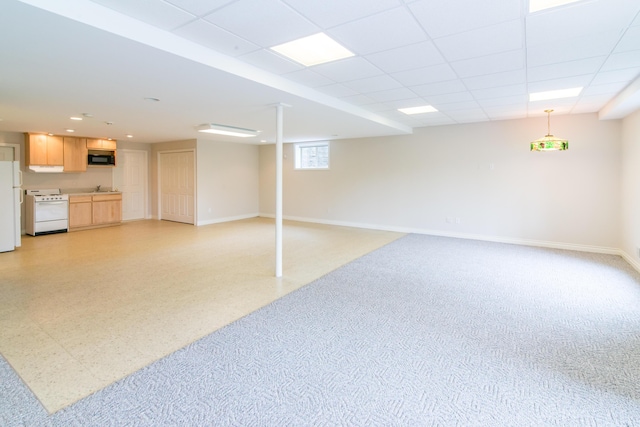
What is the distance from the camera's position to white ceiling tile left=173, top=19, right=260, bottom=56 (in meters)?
2.56

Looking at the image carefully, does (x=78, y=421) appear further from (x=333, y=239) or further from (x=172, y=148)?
(x=172, y=148)

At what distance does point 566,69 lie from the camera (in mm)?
3496

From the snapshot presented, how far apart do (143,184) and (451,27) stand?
9.61 m

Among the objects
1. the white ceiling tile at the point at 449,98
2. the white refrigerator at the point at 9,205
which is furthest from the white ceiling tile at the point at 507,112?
the white refrigerator at the point at 9,205

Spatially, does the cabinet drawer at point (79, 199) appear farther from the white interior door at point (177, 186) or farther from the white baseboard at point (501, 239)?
the white baseboard at point (501, 239)

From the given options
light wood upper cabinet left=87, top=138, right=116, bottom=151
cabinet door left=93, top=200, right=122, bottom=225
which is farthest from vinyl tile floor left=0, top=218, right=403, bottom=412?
light wood upper cabinet left=87, top=138, right=116, bottom=151

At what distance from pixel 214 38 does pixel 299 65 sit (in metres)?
0.93

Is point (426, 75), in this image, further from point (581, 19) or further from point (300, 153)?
point (300, 153)

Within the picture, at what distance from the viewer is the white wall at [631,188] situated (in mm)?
4715

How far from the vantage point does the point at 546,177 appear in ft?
20.0

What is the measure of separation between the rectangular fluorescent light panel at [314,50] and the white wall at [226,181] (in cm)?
618

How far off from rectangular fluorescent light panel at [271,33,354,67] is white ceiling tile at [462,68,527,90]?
5.76 feet

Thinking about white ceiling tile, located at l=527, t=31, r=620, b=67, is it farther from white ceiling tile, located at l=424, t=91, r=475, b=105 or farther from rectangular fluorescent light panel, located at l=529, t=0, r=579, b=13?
white ceiling tile, located at l=424, t=91, r=475, b=105

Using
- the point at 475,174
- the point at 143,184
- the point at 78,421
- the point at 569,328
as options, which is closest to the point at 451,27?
the point at 569,328
